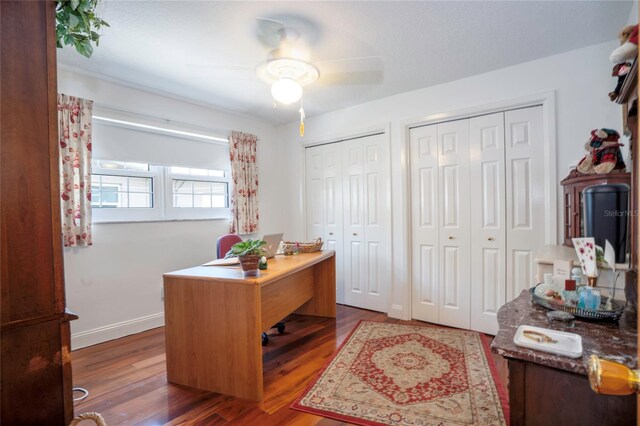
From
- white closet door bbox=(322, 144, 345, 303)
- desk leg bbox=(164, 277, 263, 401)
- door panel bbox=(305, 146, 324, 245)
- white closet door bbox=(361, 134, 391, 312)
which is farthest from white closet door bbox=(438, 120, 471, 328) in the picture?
desk leg bbox=(164, 277, 263, 401)

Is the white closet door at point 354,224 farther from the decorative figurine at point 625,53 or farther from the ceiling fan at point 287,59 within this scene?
the decorative figurine at point 625,53

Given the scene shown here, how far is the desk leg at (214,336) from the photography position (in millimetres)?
1933

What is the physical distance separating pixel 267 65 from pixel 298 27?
1.06ft

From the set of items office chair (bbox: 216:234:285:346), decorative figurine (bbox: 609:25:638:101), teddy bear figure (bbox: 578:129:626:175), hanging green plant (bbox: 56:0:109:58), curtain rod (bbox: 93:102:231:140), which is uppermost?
curtain rod (bbox: 93:102:231:140)

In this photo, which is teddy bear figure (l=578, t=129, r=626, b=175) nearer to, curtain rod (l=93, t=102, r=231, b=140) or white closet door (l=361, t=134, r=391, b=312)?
white closet door (l=361, t=134, r=391, b=312)

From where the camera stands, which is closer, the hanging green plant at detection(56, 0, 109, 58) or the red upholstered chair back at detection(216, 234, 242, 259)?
the hanging green plant at detection(56, 0, 109, 58)

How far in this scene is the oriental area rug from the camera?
1.77 m

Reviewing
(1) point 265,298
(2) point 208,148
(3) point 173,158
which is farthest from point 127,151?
(1) point 265,298

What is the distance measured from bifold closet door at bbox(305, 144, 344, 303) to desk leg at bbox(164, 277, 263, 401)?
2.21 metres

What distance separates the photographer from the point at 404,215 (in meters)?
3.37

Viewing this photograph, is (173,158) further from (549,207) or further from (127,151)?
(549,207)

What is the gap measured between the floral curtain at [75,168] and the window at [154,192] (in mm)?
172

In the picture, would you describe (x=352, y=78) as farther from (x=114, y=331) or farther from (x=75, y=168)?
(x=114, y=331)

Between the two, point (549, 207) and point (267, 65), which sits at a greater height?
point (267, 65)
